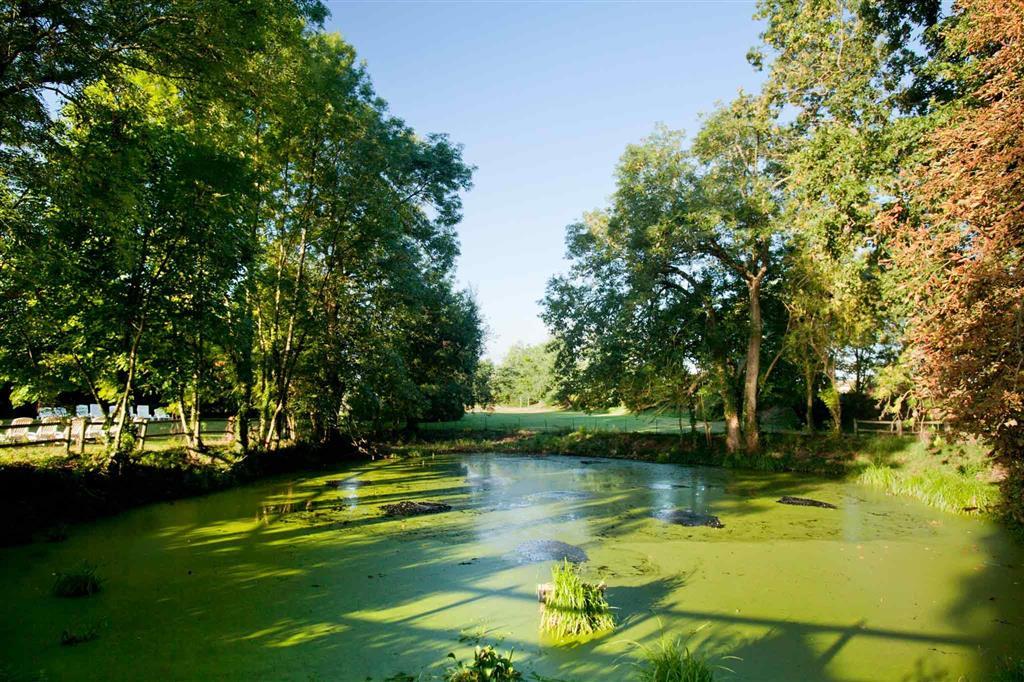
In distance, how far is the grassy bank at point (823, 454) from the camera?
9703 millimetres

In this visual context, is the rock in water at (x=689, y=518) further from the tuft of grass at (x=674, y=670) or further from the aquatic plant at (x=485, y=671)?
the aquatic plant at (x=485, y=671)

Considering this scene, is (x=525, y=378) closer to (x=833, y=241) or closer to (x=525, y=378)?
(x=525, y=378)

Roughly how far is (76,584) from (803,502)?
10592mm

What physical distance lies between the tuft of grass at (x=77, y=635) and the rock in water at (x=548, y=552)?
160 inches

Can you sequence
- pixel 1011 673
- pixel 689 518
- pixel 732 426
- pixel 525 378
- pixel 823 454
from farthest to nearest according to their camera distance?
1. pixel 525 378
2. pixel 732 426
3. pixel 823 454
4. pixel 689 518
5. pixel 1011 673

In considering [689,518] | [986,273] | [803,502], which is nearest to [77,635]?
[689,518]

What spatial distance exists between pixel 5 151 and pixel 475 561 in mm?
6788

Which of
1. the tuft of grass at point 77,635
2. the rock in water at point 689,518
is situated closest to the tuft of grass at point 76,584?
the tuft of grass at point 77,635

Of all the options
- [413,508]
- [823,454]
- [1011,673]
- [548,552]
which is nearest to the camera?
[1011,673]

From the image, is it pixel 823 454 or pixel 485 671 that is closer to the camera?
pixel 485 671

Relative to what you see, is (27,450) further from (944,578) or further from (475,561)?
(944,578)

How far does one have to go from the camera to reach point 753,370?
15.2 metres

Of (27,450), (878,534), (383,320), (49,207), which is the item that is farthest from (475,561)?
(383,320)

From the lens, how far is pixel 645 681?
3.33m
